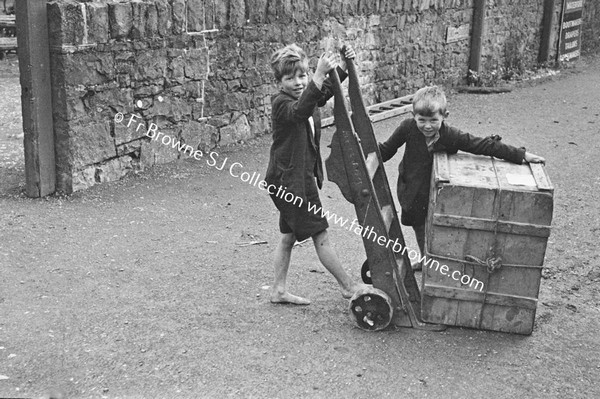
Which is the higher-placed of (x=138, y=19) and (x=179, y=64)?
(x=138, y=19)

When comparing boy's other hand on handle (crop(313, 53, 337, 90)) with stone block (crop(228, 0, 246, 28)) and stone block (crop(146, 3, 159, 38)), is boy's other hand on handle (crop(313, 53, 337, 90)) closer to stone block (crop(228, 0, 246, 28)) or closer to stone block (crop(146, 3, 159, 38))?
stone block (crop(146, 3, 159, 38))

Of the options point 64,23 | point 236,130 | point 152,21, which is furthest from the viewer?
point 236,130

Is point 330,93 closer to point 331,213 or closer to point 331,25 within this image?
point 331,213

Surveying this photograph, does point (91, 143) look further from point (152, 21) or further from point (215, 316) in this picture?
point (215, 316)

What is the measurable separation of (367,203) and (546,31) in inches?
552

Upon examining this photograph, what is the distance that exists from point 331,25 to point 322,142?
178 cm

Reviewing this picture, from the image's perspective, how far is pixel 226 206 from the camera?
710 centimetres

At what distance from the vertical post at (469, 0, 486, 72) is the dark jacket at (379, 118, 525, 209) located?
1000 centimetres

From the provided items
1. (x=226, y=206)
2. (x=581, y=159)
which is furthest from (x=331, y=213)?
(x=581, y=159)

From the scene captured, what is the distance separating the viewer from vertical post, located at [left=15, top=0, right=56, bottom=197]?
21.4 feet

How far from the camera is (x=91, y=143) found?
23.3 feet

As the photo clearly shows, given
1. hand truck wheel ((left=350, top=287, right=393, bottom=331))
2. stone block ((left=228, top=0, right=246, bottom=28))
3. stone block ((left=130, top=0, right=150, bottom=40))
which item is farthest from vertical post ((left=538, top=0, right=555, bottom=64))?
hand truck wheel ((left=350, top=287, right=393, bottom=331))

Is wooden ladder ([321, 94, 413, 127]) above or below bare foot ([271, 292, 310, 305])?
above

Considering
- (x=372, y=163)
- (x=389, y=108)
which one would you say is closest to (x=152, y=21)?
(x=372, y=163)
